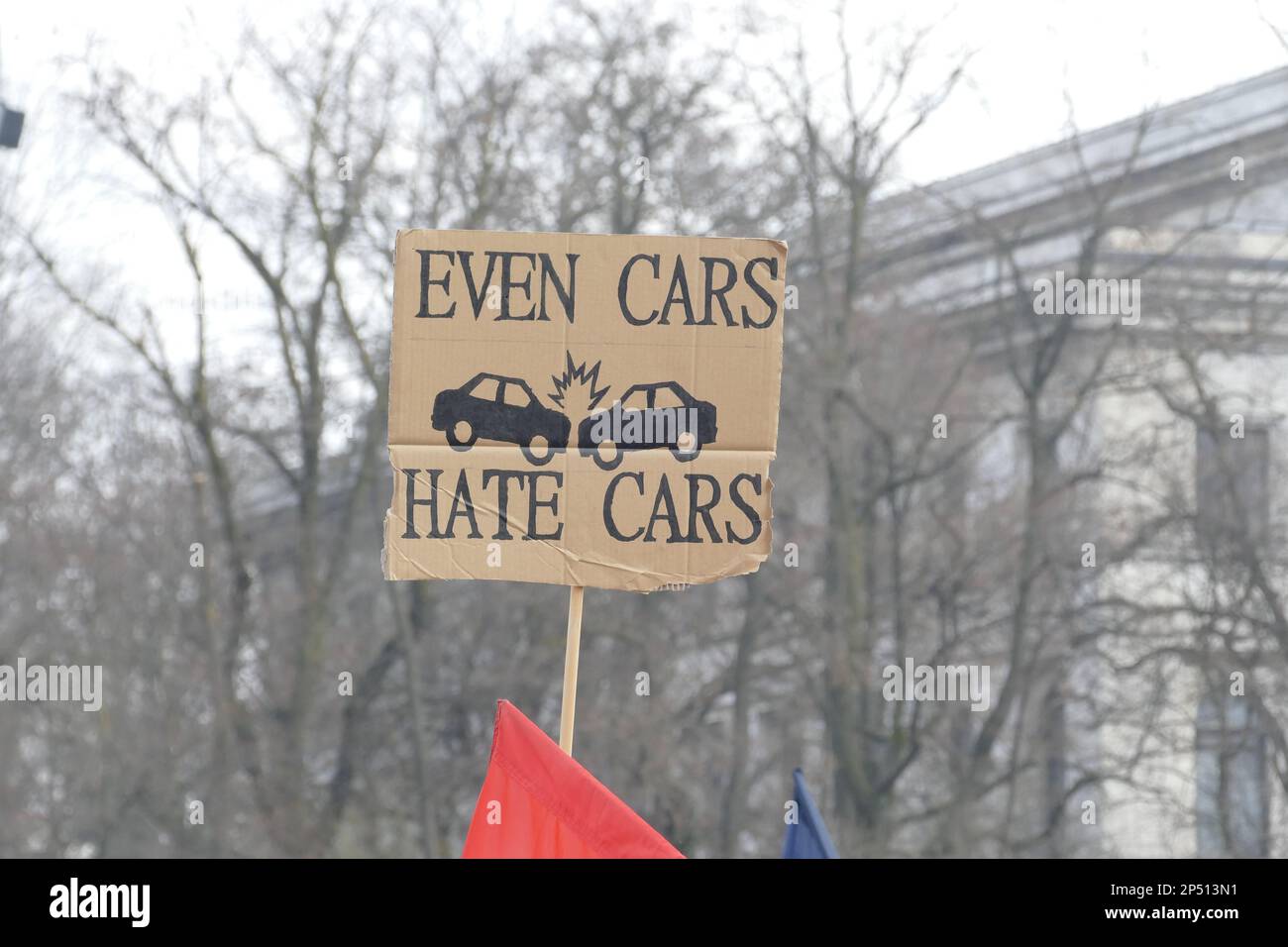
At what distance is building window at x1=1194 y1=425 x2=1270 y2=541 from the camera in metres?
22.0

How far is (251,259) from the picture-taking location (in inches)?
933

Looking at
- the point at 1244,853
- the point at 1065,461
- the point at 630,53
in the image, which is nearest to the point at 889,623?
the point at 1065,461

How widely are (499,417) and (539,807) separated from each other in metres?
1.05

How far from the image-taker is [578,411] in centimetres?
480

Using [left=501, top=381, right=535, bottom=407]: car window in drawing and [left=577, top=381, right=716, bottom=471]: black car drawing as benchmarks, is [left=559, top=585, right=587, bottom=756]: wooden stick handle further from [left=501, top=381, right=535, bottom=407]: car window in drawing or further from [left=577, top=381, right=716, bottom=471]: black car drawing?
[left=501, top=381, right=535, bottom=407]: car window in drawing

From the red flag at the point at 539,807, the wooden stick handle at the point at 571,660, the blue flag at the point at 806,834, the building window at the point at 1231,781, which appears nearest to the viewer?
the red flag at the point at 539,807

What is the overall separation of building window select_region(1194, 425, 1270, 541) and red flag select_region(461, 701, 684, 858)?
61.8 ft

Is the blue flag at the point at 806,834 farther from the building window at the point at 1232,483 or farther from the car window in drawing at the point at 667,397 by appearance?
the building window at the point at 1232,483

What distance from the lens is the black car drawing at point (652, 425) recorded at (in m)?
4.80

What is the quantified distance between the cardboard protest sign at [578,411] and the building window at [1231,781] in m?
17.7

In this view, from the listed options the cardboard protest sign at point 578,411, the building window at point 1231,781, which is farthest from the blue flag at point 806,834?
the building window at point 1231,781

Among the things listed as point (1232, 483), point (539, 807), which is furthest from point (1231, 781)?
point (539, 807)

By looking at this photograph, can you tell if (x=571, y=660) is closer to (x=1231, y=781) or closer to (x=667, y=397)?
(x=667, y=397)
